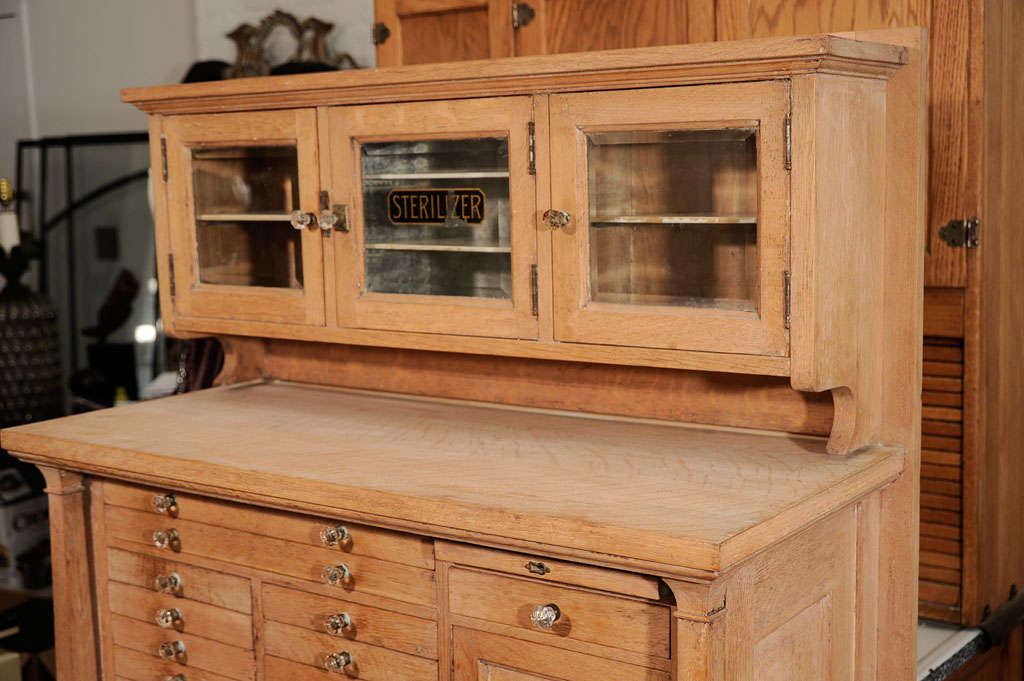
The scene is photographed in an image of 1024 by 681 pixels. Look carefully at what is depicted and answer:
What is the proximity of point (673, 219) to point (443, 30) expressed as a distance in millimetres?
1546

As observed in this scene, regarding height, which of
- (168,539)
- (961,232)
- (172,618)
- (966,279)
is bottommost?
(172,618)

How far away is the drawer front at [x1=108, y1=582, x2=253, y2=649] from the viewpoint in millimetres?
2543

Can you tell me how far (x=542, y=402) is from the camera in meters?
2.79

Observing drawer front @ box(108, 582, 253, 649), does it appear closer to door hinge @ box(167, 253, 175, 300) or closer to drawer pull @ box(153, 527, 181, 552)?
drawer pull @ box(153, 527, 181, 552)

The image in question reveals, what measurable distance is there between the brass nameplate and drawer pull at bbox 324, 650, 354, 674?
0.95 m

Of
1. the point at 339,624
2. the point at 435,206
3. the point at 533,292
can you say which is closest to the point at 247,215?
the point at 435,206

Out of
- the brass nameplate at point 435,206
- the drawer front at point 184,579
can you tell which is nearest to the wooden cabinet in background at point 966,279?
the brass nameplate at point 435,206

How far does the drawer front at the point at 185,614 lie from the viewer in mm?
2543

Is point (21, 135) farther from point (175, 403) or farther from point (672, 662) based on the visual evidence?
point (672, 662)

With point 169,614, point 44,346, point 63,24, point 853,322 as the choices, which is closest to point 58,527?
point 169,614

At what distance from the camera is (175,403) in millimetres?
3064

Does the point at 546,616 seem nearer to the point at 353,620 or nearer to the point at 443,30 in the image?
the point at 353,620

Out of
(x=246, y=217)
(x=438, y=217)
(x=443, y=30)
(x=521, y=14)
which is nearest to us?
(x=438, y=217)

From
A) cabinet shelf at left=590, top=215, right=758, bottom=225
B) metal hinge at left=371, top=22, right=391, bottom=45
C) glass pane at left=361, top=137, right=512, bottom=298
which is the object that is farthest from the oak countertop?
metal hinge at left=371, top=22, right=391, bottom=45
